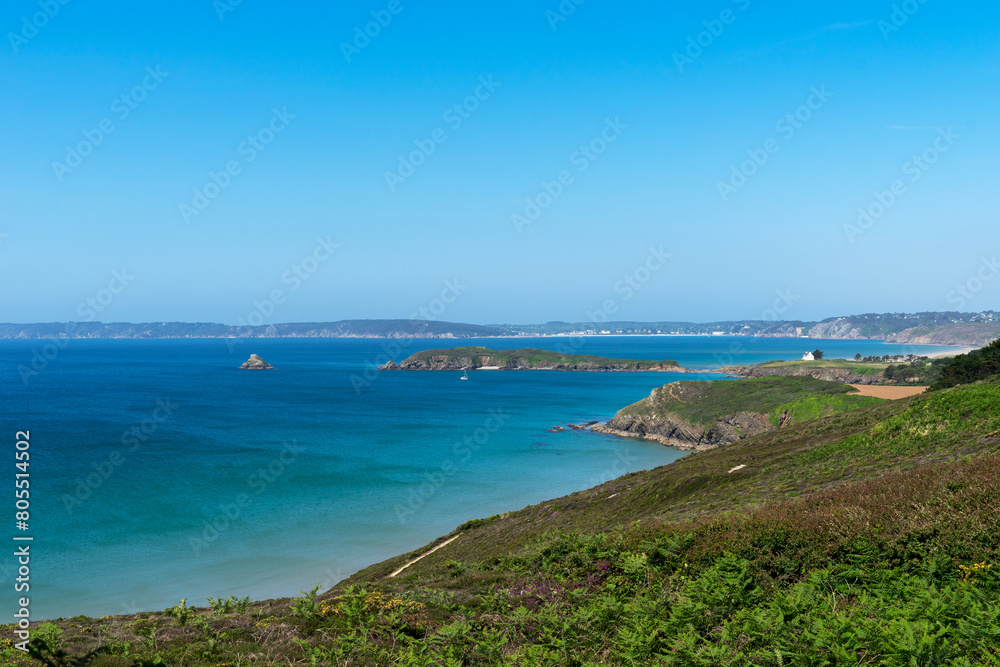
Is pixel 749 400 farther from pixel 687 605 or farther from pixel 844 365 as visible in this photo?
pixel 844 365

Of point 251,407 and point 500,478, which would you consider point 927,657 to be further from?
point 251,407

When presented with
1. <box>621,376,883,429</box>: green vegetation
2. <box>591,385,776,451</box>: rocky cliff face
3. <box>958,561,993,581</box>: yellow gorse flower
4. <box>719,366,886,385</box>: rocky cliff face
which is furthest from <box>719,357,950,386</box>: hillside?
<box>958,561,993,581</box>: yellow gorse flower

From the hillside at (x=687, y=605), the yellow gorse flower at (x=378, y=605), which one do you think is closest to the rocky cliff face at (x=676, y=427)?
the hillside at (x=687, y=605)

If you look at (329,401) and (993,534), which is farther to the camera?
(329,401)

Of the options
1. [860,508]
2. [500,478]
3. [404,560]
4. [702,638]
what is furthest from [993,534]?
[500,478]

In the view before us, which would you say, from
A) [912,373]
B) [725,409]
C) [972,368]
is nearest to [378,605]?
[972,368]

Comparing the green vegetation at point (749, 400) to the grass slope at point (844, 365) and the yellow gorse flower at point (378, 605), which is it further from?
the yellow gorse flower at point (378, 605)

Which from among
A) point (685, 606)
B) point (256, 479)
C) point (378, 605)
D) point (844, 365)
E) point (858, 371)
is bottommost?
point (858, 371)
